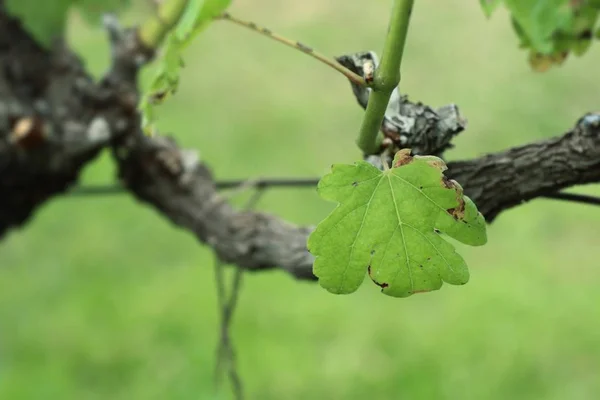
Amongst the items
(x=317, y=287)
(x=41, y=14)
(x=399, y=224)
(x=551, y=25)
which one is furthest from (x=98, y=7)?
(x=317, y=287)

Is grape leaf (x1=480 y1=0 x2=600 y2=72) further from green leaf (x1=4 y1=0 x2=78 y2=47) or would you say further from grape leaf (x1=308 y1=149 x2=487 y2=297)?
green leaf (x1=4 y1=0 x2=78 y2=47)

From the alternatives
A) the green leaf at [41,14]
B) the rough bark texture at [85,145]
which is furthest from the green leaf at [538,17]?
the green leaf at [41,14]

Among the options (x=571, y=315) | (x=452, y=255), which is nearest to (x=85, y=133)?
(x=452, y=255)

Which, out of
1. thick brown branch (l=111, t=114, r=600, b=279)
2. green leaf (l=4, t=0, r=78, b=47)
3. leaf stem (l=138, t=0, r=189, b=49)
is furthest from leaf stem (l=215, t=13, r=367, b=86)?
green leaf (l=4, t=0, r=78, b=47)

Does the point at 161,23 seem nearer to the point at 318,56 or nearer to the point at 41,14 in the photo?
the point at 41,14

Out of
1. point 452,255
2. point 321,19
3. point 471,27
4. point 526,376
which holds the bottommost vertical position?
point 526,376

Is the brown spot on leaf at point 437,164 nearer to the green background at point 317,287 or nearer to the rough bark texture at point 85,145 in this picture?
the rough bark texture at point 85,145

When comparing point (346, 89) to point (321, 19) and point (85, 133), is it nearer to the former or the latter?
point (321, 19)
